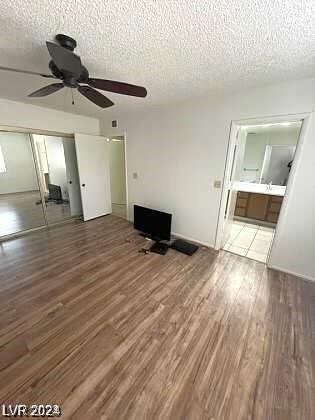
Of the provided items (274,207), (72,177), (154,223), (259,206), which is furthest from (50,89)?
(274,207)

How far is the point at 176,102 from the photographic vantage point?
287 centimetres

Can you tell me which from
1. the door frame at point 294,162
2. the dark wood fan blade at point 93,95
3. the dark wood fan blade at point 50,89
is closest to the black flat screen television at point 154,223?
the door frame at point 294,162

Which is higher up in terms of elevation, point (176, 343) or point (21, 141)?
point (21, 141)

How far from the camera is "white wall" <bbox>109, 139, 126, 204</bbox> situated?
17.1 ft

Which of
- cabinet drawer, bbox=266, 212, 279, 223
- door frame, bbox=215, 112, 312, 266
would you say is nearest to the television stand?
door frame, bbox=215, 112, 312, 266

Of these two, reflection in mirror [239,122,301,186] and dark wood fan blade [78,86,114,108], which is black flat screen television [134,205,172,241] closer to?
dark wood fan blade [78,86,114,108]

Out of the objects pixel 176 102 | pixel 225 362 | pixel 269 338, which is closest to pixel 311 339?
pixel 269 338

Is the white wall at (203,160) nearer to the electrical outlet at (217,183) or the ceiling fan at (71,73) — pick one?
the electrical outlet at (217,183)

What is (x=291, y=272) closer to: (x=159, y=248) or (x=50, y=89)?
(x=159, y=248)

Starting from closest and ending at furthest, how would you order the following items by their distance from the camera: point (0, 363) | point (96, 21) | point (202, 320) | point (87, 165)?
point (96, 21)
point (0, 363)
point (202, 320)
point (87, 165)

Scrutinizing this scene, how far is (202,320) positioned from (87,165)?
3.72 m

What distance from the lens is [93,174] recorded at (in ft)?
13.7

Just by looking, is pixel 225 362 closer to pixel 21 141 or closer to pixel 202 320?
pixel 202 320

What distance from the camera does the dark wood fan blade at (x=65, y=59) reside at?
111 centimetres
